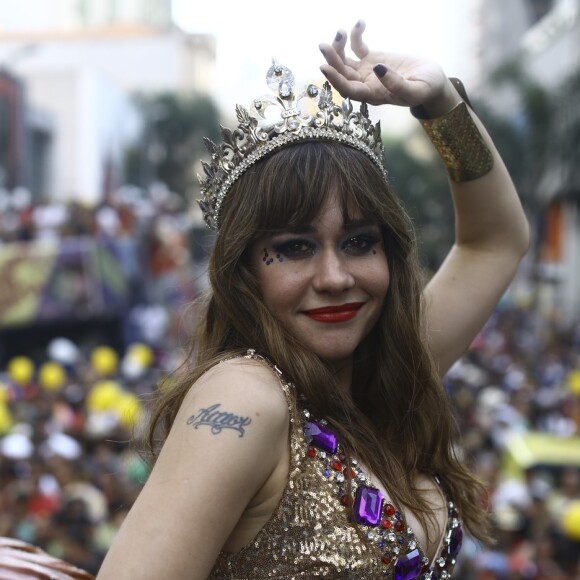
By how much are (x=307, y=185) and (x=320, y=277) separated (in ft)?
0.57

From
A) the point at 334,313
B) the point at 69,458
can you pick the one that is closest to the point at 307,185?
the point at 334,313

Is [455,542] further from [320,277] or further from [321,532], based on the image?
[320,277]

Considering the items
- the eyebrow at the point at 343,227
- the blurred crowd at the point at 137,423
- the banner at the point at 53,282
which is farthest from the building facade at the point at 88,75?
the eyebrow at the point at 343,227

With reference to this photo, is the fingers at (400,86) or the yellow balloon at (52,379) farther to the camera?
the yellow balloon at (52,379)

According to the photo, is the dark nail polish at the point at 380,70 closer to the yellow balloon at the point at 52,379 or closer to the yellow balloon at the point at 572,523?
the yellow balloon at the point at 572,523

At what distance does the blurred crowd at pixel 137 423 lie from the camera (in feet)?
19.9

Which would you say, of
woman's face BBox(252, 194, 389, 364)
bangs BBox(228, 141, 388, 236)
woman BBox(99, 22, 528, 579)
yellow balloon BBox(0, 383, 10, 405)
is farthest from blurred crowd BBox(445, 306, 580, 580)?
yellow balloon BBox(0, 383, 10, 405)

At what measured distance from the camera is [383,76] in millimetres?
1968

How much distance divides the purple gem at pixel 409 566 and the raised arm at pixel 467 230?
64cm

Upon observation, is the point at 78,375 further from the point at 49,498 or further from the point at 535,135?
the point at 535,135

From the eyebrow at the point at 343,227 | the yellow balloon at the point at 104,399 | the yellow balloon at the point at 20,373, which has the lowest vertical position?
the yellow balloon at the point at 20,373

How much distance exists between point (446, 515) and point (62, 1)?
76857mm

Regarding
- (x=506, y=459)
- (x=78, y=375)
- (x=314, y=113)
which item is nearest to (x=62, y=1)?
(x=78, y=375)

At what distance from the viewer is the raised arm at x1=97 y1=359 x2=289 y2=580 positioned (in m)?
1.51
